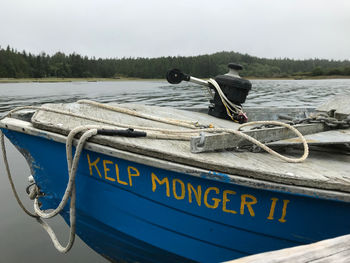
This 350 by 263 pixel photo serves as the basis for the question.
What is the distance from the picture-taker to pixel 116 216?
298 centimetres

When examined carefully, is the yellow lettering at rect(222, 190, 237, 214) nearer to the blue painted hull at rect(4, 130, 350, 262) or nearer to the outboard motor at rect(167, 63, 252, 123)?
the blue painted hull at rect(4, 130, 350, 262)

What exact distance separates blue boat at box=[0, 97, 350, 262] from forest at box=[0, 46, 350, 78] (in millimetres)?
97852

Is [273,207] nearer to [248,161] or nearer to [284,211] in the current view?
[284,211]

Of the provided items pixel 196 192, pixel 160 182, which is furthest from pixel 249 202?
pixel 160 182

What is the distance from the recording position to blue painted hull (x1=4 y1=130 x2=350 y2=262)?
2.33 meters

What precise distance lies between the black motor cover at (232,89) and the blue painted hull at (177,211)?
2699mm

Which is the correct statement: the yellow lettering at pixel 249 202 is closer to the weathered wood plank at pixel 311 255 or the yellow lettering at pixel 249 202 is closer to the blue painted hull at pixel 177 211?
the blue painted hull at pixel 177 211

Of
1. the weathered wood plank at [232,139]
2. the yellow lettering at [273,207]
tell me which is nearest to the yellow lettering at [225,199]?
the yellow lettering at [273,207]

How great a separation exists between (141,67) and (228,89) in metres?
123

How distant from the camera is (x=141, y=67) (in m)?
124

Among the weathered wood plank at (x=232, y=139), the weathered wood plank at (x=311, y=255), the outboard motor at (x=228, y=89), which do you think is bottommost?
the weathered wood plank at (x=311, y=255)

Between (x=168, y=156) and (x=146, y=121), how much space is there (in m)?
1.26

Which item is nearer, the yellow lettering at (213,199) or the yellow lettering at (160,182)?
the yellow lettering at (213,199)

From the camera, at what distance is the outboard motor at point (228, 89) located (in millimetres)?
4781
